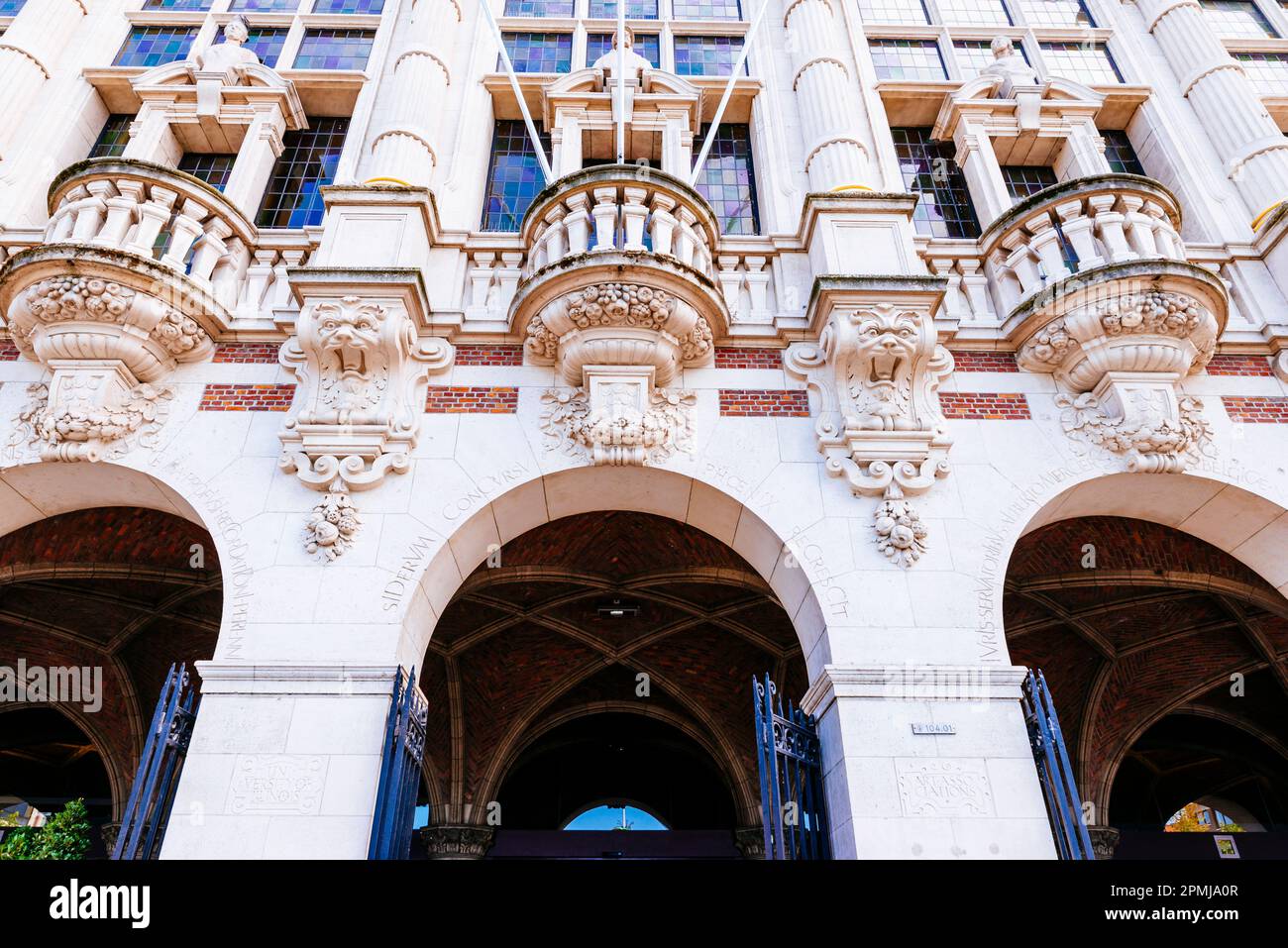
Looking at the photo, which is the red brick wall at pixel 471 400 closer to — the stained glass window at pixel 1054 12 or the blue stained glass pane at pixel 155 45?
the blue stained glass pane at pixel 155 45

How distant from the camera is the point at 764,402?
783cm

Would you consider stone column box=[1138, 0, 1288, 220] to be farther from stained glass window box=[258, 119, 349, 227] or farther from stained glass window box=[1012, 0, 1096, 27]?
stained glass window box=[258, 119, 349, 227]

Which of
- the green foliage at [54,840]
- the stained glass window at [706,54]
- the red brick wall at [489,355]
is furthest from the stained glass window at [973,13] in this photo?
the green foliage at [54,840]

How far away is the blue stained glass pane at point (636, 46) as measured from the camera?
12.2 meters

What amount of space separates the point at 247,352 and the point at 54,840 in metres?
4.52

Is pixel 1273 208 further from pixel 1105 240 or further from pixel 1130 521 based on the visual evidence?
pixel 1130 521

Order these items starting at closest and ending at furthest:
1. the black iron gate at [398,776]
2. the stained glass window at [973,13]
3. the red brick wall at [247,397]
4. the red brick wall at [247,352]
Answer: the black iron gate at [398,776] < the red brick wall at [247,397] < the red brick wall at [247,352] < the stained glass window at [973,13]

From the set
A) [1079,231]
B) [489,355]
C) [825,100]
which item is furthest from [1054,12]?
[489,355]

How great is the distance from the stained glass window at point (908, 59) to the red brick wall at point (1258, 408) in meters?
6.77

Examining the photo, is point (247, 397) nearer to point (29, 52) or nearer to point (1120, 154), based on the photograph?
point (29, 52)

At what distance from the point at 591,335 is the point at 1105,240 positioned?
5.44 m

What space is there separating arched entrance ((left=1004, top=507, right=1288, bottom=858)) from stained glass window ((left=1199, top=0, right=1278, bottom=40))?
365 inches

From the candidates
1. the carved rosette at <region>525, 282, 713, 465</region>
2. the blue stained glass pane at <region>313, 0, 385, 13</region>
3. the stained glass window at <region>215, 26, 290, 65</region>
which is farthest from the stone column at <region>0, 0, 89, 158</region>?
the carved rosette at <region>525, 282, 713, 465</region>
